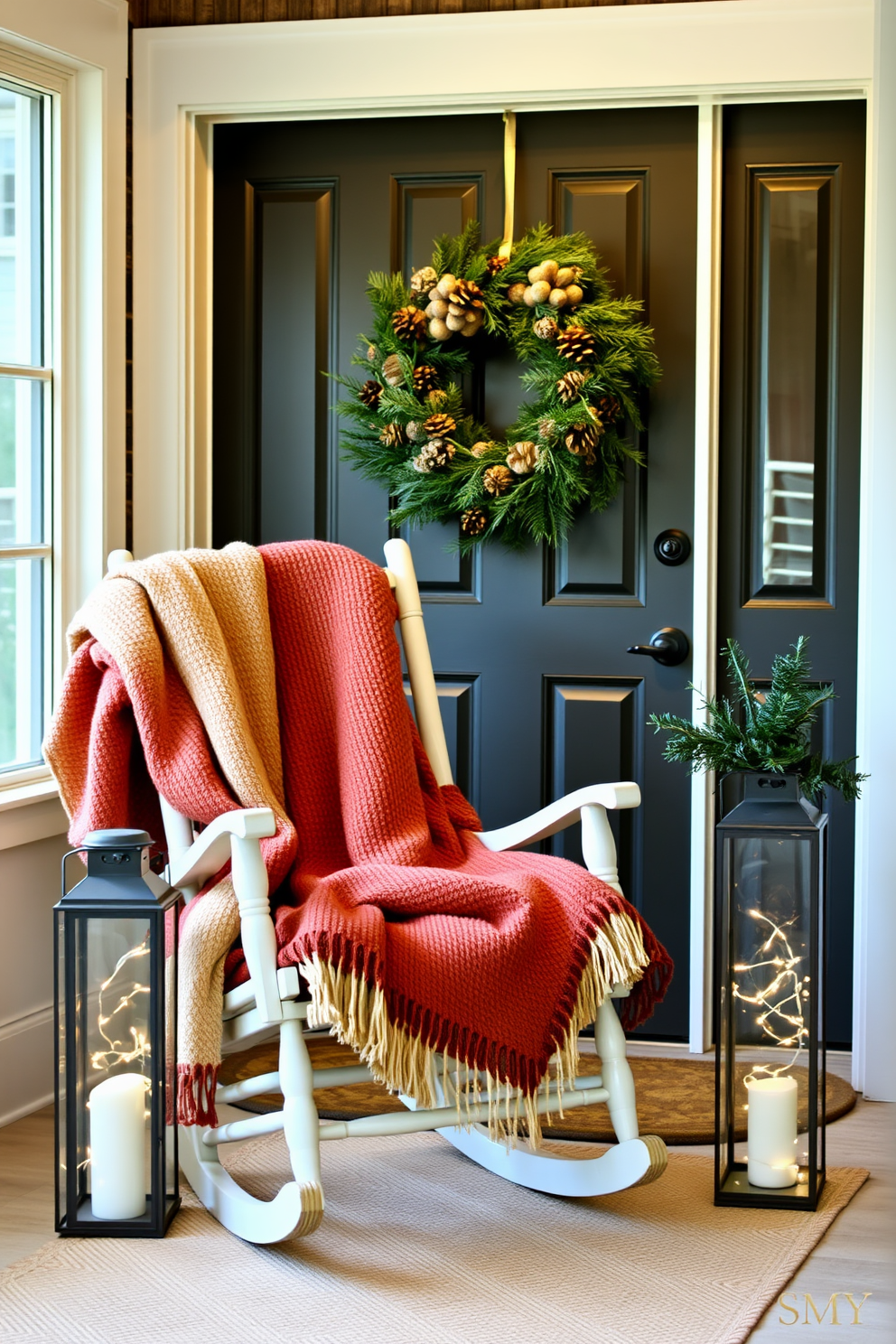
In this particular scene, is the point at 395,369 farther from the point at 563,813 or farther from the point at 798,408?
the point at 563,813

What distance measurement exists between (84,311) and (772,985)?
1.83 metres

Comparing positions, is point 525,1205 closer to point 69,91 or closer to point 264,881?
point 264,881

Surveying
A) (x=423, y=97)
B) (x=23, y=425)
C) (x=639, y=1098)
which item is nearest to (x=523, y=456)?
(x=423, y=97)

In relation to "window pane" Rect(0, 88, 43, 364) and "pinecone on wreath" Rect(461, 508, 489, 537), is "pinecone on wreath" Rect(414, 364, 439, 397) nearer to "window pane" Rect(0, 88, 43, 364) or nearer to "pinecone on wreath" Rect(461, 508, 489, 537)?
"pinecone on wreath" Rect(461, 508, 489, 537)

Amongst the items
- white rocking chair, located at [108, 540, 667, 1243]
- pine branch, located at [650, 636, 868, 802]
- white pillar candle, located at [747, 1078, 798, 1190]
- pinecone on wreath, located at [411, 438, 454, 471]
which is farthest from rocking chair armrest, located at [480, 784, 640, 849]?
pinecone on wreath, located at [411, 438, 454, 471]

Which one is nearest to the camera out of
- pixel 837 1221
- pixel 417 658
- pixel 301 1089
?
pixel 301 1089

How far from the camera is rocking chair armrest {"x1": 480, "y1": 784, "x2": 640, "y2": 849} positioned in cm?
205

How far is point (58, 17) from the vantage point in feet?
8.37

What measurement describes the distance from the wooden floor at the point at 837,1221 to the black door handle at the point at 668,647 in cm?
93

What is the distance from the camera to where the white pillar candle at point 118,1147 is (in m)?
1.92

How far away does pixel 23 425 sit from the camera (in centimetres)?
264

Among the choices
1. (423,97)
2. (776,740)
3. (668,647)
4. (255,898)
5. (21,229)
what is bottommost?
(255,898)

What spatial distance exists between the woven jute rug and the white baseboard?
53cm

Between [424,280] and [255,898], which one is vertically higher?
[424,280]
